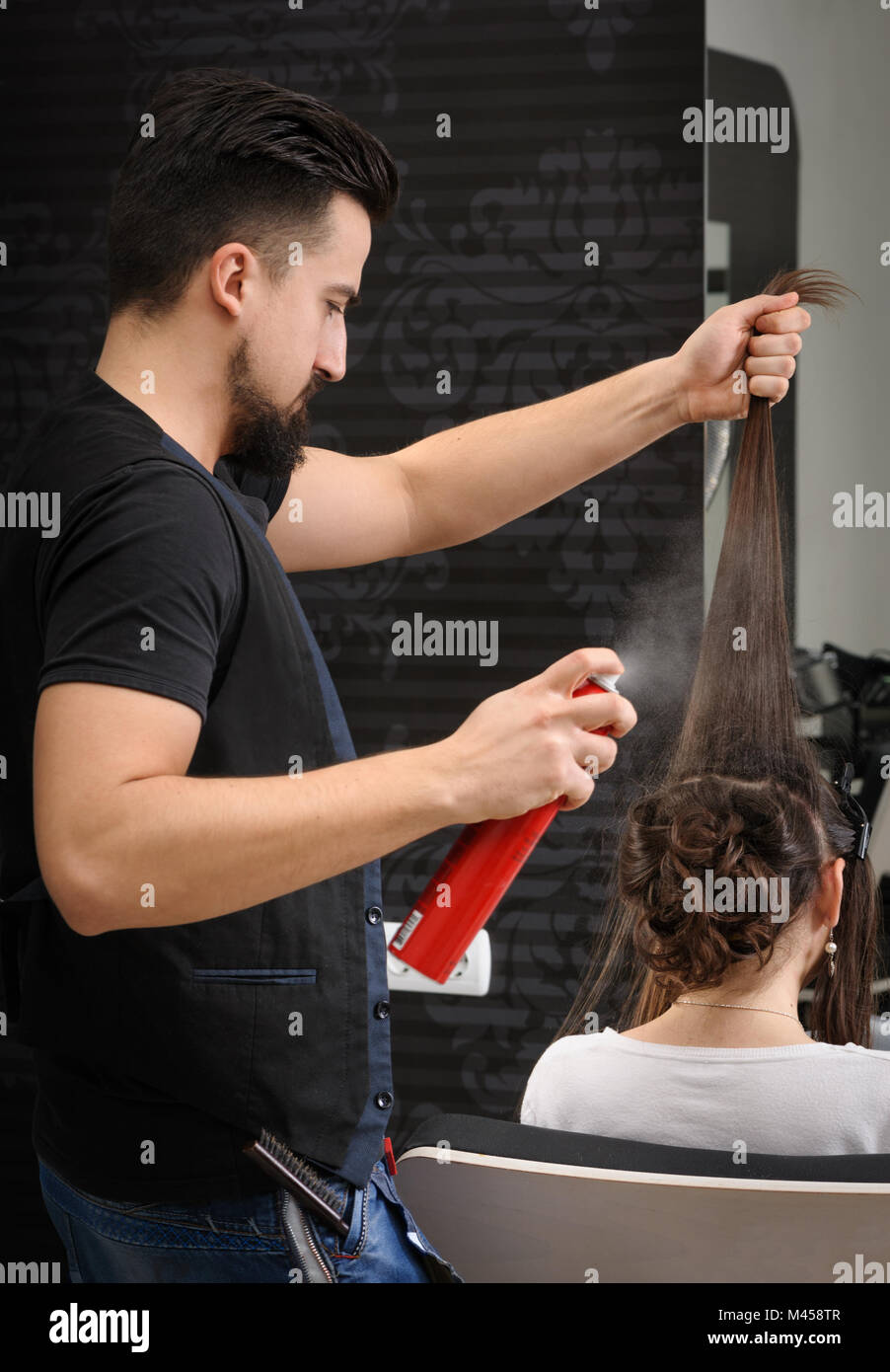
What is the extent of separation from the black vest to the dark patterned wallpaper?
75 centimetres

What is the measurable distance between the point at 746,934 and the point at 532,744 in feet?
1.48

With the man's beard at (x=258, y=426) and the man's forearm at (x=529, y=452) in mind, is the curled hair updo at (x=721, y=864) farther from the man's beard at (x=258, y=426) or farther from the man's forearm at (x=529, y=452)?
the man's beard at (x=258, y=426)

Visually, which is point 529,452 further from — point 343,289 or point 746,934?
point 746,934

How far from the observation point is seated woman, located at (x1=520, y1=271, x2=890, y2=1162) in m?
1.14

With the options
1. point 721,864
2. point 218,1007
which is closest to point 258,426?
point 218,1007

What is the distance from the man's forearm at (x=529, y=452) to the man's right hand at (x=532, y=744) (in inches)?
18.9

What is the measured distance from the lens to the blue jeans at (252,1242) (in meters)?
0.99

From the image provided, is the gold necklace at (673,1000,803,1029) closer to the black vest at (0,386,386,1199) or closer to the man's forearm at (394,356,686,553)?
the black vest at (0,386,386,1199)

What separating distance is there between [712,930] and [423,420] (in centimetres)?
93

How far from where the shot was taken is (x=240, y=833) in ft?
2.68

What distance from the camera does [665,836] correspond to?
4.19ft

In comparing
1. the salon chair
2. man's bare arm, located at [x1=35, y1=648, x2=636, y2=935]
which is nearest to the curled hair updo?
the salon chair

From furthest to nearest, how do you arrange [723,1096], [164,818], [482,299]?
[482,299]
[723,1096]
[164,818]
